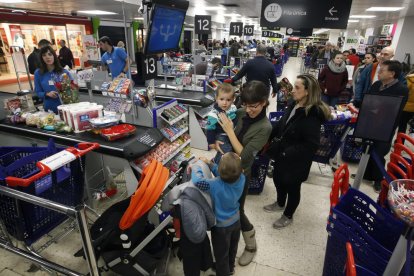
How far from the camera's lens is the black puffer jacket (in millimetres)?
2357

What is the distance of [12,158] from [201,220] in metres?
1.79

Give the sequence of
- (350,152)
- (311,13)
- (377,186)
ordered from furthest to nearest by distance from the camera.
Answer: (311,13), (350,152), (377,186)

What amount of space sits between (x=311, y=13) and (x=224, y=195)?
426cm

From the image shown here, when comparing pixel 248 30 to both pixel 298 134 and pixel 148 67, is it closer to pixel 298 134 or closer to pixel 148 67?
pixel 148 67

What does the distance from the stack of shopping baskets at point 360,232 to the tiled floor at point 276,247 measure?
0.62 m

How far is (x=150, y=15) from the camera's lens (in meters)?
2.71

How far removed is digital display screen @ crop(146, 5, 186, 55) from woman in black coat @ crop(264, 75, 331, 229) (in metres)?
1.58

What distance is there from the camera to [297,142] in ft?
8.18

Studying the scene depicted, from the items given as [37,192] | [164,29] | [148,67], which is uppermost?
[164,29]

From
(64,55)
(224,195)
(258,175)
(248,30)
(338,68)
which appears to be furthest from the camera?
(248,30)

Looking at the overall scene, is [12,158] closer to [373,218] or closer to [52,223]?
[52,223]

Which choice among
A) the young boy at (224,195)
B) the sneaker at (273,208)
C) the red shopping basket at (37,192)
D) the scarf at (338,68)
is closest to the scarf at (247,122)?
the young boy at (224,195)

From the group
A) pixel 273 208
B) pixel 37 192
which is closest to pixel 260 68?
pixel 273 208

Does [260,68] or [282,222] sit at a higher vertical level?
[260,68]
